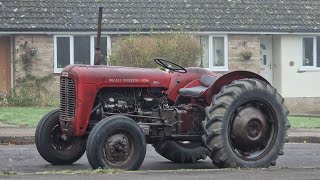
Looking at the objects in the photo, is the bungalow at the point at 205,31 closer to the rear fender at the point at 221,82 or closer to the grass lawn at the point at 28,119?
the grass lawn at the point at 28,119

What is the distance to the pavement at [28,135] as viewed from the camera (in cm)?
1588

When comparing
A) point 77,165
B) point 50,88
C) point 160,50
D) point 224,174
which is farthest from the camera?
point 50,88

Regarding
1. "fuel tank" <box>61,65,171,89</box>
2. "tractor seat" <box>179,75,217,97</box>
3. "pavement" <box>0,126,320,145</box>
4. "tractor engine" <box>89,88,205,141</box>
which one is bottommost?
"pavement" <box>0,126,320,145</box>

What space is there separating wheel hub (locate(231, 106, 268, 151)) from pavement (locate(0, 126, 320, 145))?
606 centimetres

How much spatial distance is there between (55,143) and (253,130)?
121 inches

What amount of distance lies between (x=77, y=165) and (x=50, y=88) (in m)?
15.3

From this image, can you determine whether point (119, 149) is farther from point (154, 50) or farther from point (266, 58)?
point (266, 58)

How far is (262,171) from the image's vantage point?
10000 mm

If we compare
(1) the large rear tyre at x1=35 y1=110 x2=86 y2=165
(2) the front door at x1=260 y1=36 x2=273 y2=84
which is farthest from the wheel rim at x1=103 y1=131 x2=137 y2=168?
(2) the front door at x1=260 y1=36 x2=273 y2=84

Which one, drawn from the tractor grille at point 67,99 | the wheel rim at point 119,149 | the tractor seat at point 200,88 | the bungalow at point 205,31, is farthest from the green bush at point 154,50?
the wheel rim at point 119,149

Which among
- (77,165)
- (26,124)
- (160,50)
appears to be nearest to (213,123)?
(77,165)

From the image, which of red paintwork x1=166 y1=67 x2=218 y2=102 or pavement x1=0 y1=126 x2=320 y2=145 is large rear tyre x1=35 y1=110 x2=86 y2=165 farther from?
pavement x1=0 y1=126 x2=320 y2=145

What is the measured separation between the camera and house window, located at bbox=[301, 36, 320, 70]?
29.9m

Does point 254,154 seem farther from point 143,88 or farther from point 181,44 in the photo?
point 181,44
